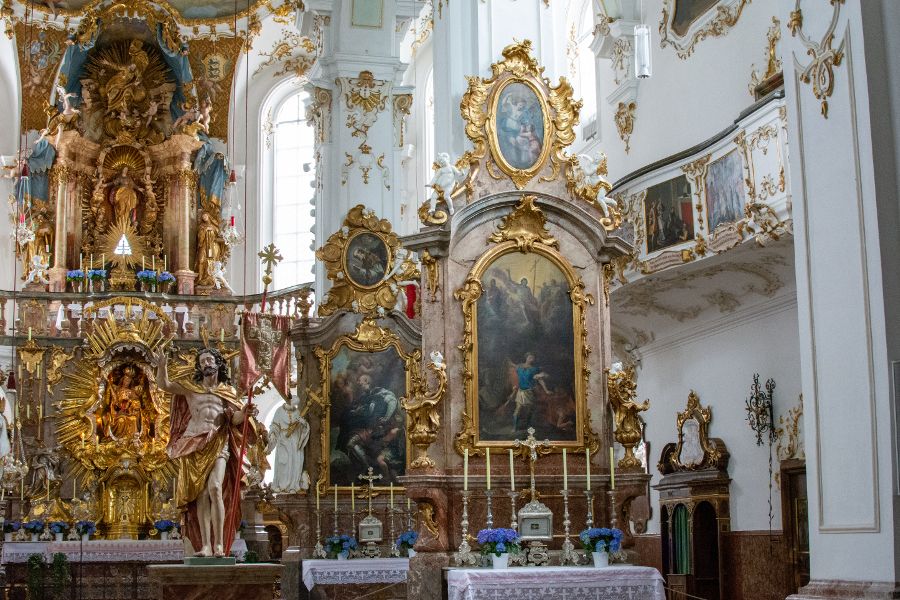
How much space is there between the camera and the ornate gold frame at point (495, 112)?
11156mm

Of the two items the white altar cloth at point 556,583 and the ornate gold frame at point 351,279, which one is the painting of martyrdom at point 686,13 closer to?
the ornate gold frame at point 351,279

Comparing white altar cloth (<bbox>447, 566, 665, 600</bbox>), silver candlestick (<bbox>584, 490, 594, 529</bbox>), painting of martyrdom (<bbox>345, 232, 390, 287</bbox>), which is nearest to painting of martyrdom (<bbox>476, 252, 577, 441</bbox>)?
silver candlestick (<bbox>584, 490, 594, 529</bbox>)

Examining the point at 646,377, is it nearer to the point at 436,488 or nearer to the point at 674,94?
the point at 674,94

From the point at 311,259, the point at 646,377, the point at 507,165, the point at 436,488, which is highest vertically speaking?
the point at 311,259

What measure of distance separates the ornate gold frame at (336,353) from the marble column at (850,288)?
8.51m

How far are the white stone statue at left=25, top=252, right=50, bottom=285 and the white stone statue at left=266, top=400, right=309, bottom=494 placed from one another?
11.5 metres

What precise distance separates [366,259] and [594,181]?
198 inches

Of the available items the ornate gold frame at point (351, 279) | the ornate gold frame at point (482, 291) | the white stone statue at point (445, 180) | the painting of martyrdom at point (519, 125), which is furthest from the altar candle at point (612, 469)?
the ornate gold frame at point (351, 279)

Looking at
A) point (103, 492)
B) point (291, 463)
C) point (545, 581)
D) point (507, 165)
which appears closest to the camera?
point (545, 581)

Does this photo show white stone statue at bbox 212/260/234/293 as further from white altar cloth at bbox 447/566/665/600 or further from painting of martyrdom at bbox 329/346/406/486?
white altar cloth at bbox 447/566/665/600

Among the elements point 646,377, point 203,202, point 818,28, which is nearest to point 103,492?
point 203,202

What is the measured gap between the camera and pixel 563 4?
21812 millimetres

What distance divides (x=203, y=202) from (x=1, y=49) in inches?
203

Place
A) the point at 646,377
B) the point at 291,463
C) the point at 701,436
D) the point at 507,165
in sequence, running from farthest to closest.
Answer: the point at 646,377 → the point at 701,436 → the point at 291,463 → the point at 507,165
